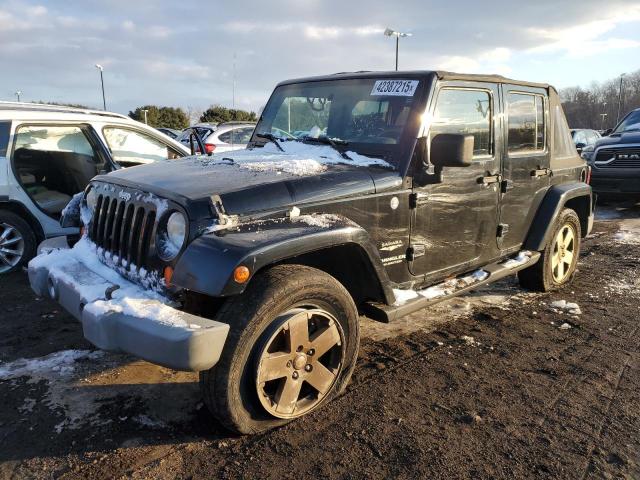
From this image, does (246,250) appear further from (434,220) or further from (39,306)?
(39,306)

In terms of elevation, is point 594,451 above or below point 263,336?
below

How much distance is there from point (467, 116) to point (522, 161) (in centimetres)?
86

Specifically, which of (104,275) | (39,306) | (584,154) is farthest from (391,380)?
(584,154)

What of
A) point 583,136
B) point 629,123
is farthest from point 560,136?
point 583,136

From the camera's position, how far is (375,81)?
12.6 feet

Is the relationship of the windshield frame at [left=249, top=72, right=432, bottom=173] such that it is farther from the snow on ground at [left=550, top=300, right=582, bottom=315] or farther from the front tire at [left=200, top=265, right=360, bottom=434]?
the snow on ground at [left=550, top=300, right=582, bottom=315]

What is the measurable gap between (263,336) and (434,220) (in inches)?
63.9

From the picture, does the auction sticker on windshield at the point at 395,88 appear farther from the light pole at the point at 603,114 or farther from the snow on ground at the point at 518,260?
the light pole at the point at 603,114

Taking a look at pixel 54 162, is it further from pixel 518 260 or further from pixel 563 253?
pixel 563 253

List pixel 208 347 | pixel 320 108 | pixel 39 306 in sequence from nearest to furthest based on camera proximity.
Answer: pixel 208 347, pixel 320 108, pixel 39 306

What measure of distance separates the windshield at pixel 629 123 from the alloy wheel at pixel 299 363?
35.1 feet

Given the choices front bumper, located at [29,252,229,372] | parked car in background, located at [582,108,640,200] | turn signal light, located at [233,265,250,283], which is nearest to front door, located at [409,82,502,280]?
turn signal light, located at [233,265,250,283]

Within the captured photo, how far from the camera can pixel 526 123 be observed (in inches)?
182

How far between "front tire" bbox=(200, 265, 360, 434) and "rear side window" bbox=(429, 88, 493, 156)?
4.80 ft
